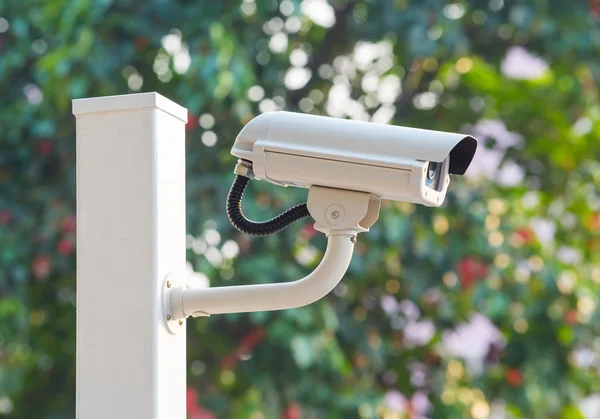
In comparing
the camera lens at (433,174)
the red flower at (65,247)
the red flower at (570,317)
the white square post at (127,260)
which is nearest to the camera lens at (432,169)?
the camera lens at (433,174)

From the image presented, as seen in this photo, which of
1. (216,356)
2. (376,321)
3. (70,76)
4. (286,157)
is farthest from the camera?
(376,321)

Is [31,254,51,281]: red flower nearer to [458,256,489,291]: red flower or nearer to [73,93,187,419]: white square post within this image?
[458,256,489,291]: red flower

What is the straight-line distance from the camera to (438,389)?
241cm

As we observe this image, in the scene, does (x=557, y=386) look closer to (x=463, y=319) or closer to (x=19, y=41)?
(x=463, y=319)

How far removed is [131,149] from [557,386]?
187 cm

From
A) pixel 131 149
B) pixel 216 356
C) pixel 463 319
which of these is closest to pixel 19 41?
pixel 216 356

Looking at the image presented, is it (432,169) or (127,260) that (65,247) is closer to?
(127,260)

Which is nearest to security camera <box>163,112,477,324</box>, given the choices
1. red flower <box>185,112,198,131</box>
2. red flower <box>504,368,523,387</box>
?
red flower <box>185,112,198,131</box>

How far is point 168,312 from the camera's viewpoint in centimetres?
73

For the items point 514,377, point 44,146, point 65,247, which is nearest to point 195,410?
point 65,247

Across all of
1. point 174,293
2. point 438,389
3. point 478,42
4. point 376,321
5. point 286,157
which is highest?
point 478,42

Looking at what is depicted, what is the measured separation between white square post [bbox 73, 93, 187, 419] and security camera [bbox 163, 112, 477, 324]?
0.10 feet

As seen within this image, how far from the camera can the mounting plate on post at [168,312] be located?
728 mm

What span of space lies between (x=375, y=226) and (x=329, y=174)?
4.65 feet
